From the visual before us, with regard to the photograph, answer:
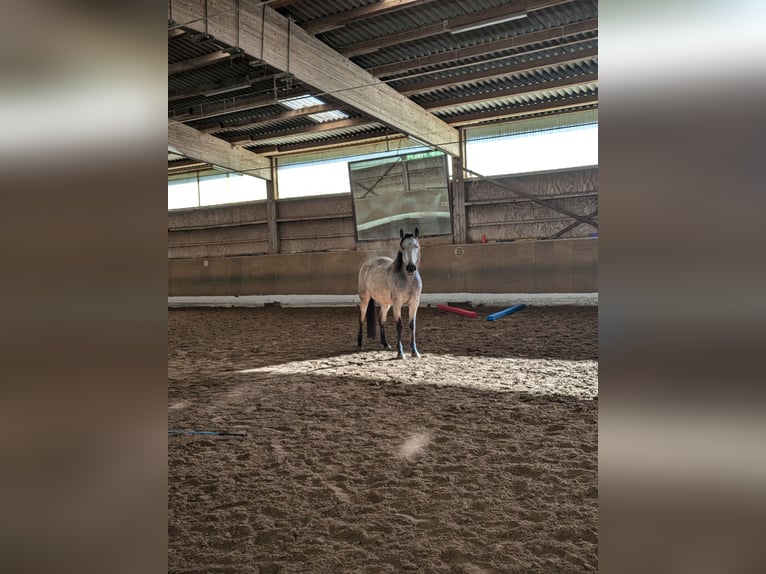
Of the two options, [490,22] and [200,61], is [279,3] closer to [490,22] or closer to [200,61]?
[200,61]

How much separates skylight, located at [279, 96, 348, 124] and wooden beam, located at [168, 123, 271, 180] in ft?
9.06

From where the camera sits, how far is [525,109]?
37.7 ft

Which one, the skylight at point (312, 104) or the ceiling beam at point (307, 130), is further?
the ceiling beam at point (307, 130)

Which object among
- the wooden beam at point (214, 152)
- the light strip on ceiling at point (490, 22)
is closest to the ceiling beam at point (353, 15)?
the light strip on ceiling at point (490, 22)

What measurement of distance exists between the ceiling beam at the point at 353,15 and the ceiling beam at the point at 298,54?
197 millimetres

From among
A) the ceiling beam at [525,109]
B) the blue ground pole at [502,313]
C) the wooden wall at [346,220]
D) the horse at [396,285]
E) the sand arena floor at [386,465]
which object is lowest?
the sand arena floor at [386,465]

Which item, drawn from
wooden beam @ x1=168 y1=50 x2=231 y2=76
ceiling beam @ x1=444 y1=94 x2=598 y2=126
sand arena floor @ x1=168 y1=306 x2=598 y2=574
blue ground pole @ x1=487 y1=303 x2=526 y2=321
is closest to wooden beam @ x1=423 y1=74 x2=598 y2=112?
ceiling beam @ x1=444 y1=94 x2=598 y2=126

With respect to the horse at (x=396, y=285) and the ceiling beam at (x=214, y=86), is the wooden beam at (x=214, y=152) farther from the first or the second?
the horse at (x=396, y=285)

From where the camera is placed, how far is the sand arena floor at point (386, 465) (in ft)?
6.45

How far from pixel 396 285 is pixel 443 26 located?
13.0ft

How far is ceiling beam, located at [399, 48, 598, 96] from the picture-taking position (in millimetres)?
8883
